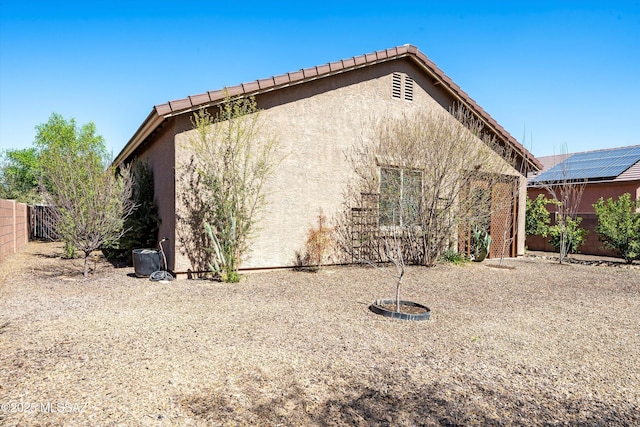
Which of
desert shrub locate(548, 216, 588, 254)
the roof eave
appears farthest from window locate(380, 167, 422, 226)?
desert shrub locate(548, 216, 588, 254)

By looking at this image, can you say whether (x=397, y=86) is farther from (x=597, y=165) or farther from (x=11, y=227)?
(x=597, y=165)

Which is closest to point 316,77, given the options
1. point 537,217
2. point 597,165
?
point 537,217

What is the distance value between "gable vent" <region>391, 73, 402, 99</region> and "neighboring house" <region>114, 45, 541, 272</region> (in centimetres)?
3

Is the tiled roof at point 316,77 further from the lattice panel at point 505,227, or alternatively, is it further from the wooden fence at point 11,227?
the wooden fence at point 11,227

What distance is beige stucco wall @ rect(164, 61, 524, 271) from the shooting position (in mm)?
9289

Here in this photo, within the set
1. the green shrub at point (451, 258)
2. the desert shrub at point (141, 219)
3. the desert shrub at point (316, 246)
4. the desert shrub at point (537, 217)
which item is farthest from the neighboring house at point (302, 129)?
the desert shrub at point (537, 217)

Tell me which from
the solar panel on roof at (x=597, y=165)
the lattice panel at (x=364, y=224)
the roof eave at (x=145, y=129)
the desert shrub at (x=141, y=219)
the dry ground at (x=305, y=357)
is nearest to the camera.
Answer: the dry ground at (x=305, y=357)

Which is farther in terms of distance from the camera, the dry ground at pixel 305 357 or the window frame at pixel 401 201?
the window frame at pixel 401 201

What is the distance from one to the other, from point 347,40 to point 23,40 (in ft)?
30.9

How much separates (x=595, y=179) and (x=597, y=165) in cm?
207

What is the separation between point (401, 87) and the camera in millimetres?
11391

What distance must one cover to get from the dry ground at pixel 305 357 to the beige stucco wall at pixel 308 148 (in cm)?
188

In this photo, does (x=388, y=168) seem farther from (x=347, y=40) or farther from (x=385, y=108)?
(x=347, y=40)

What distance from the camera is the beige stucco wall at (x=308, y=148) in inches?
366
